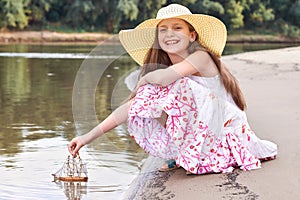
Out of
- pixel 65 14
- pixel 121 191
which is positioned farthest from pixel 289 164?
pixel 65 14

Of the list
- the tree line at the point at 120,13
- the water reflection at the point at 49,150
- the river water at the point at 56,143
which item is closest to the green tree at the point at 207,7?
the tree line at the point at 120,13

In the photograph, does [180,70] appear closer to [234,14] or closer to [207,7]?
[207,7]

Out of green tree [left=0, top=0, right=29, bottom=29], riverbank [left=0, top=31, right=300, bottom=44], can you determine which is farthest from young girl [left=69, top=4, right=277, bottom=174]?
green tree [left=0, top=0, right=29, bottom=29]

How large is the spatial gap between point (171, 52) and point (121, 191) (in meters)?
0.90

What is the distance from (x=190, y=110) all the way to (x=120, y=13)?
35.4 m

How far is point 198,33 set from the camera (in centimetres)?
411

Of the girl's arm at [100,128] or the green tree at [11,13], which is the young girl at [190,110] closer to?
the girl's arm at [100,128]

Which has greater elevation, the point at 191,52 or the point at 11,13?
the point at 191,52

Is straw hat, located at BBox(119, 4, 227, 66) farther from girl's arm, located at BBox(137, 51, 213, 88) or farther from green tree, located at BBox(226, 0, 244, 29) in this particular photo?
green tree, located at BBox(226, 0, 244, 29)

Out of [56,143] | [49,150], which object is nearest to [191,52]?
[49,150]

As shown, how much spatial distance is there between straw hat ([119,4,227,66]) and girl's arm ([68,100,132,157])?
1.69ft

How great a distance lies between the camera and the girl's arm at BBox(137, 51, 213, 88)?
151 inches

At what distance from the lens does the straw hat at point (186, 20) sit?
4.00m

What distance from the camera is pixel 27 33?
3653 cm
